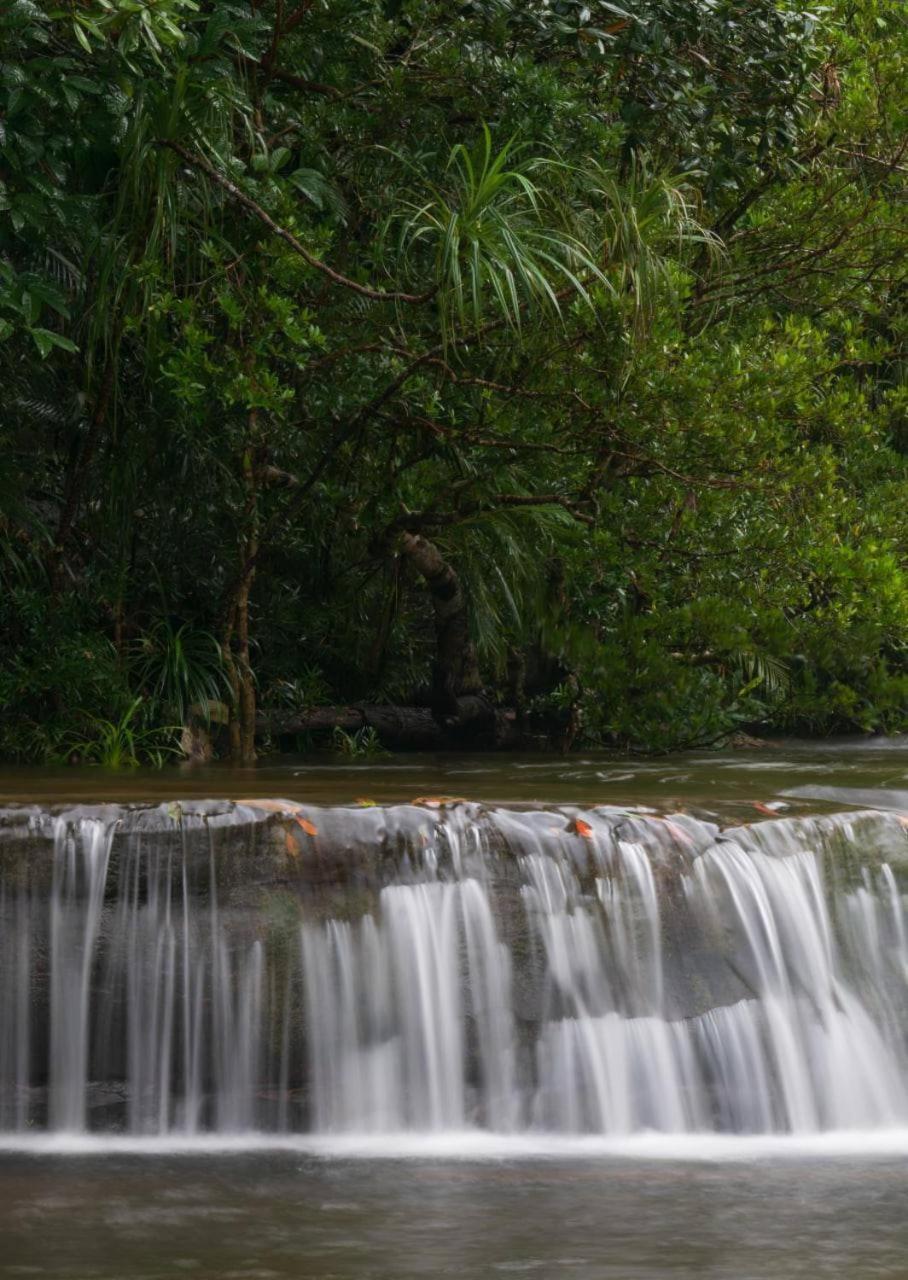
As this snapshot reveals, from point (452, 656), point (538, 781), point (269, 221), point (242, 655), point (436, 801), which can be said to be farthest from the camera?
point (452, 656)

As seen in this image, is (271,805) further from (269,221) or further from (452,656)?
(452,656)

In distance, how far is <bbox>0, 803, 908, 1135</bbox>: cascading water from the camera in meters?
4.91

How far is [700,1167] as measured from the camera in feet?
14.8

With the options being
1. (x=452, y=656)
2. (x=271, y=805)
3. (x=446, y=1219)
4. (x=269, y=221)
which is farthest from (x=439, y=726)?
(x=446, y=1219)

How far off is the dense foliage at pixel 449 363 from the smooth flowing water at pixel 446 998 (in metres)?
2.27

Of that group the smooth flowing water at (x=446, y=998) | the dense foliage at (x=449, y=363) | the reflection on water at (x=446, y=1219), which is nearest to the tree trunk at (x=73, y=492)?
the dense foliage at (x=449, y=363)

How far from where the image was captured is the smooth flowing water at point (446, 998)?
4.72m

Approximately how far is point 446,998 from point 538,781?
7.05ft

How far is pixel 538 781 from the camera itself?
7.11m

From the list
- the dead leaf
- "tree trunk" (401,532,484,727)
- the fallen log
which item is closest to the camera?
the dead leaf

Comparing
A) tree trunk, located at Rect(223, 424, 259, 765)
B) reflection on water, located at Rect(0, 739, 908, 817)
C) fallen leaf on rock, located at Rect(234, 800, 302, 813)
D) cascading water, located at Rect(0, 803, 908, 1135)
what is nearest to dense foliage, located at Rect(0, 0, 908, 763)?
tree trunk, located at Rect(223, 424, 259, 765)

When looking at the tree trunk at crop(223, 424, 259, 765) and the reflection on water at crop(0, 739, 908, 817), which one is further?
the tree trunk at crop(223, 424, 259, 765)

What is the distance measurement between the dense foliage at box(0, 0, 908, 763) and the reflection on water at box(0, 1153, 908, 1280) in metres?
3.26

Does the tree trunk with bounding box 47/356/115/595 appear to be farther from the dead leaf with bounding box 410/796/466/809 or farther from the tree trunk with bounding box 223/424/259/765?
the dead leaf with bounding box 410/796/466/809
